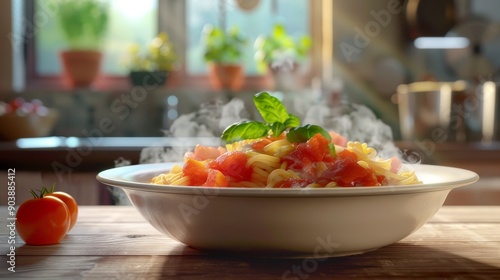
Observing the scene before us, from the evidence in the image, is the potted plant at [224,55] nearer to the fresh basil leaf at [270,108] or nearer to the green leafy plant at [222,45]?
the green leafy plant at [222,45]

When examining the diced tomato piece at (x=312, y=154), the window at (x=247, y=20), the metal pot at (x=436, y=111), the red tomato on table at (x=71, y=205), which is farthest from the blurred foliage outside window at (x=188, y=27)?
the diced tomato piece at (x=312, y=154)

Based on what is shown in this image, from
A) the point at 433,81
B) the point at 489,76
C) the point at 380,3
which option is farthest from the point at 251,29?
the point at 489,76

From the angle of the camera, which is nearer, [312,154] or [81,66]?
[312,154]

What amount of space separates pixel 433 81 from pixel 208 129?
48.4 inches

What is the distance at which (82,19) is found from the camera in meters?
3.71

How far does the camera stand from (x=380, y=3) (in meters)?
3.62

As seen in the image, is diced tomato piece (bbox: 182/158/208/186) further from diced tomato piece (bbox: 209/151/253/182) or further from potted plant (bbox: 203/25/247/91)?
Answer: potted plant (bbox: 203/25/247/91)

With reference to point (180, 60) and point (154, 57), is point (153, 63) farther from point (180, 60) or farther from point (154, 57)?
point (180, 60)

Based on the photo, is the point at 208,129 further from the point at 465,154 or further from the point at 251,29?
the point at 465,154

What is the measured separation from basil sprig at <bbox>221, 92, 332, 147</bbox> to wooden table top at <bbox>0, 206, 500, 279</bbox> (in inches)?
7.3

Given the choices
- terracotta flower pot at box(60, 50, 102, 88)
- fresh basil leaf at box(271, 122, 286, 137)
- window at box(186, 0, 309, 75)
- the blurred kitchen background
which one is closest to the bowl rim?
fresh basil leaf at box(271, 122, 286, 137)

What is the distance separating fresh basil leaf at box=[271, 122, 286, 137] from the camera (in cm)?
106

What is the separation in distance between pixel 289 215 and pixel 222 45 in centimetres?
289

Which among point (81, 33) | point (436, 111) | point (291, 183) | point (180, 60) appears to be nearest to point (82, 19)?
point (81, 33)
